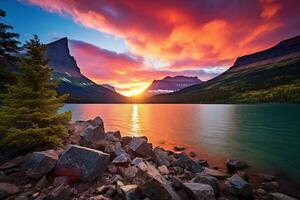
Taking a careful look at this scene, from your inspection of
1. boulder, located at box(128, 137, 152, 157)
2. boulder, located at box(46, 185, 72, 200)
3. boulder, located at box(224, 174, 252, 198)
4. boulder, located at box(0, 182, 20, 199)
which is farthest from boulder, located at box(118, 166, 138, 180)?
boulder, located at box(224, 174, 252, 198)

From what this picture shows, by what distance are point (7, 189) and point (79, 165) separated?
359cm

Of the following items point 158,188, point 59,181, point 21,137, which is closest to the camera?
point 158,188

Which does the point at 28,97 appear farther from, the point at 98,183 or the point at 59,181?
the point at 98,183

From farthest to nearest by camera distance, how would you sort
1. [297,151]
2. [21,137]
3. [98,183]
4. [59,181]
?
[297,151]
[21,137]
[98,183]
[59,181]

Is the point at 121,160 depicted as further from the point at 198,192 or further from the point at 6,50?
the point at 6,50

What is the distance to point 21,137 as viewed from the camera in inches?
519

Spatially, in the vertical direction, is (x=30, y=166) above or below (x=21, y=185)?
above

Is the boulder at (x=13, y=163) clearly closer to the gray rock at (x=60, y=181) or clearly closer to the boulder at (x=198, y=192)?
the gray rock at (x=60, y=181)

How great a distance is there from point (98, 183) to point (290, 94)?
8392 inches

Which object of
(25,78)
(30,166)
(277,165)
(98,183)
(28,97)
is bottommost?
(277,165)

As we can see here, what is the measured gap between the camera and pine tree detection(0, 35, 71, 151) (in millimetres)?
13305

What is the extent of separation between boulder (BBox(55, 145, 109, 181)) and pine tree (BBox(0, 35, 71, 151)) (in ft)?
10.5

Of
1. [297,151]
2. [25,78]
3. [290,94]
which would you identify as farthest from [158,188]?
[290,94]

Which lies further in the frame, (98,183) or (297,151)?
(297,151)
